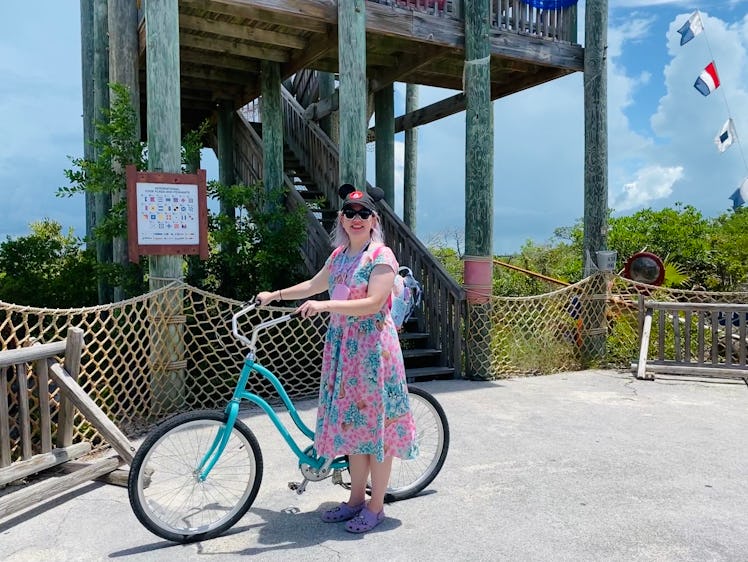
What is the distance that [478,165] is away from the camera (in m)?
6.99

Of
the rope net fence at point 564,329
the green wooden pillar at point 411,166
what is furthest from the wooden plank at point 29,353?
the green wooden pillar at point 411,166

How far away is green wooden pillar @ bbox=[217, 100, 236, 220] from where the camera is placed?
33.8ft

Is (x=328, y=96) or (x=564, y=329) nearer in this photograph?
(x=564, y=329)

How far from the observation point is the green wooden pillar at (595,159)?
7.78 m

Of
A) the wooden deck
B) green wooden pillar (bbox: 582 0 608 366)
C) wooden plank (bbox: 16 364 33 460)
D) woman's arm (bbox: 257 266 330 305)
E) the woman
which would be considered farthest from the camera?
green wooden pillar (bbox: 582 0 608 366)

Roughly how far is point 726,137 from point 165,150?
31.1ft

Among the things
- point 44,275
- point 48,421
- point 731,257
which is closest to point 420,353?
point 48,421

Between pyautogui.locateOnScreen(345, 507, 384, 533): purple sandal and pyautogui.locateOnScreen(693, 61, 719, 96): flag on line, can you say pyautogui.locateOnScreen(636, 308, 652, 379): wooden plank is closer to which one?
pyautogui.locateOnScreen(693, 61, 719, 96): flag on line

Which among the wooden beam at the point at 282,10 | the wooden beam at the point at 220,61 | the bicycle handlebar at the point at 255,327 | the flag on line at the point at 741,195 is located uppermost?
the wooden beam at the point at 220,61

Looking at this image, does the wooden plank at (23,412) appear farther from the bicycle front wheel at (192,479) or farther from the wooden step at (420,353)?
the wooden step at (420,353)

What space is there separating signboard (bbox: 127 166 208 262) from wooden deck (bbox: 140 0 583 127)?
2.04 m

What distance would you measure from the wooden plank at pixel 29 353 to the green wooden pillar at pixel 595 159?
20.2 feet

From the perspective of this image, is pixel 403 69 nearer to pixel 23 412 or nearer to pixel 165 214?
pixel 165 214

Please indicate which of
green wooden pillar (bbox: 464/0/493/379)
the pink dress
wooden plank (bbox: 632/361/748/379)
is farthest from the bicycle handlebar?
wooden plank (bbox: 632/361/748/379)
